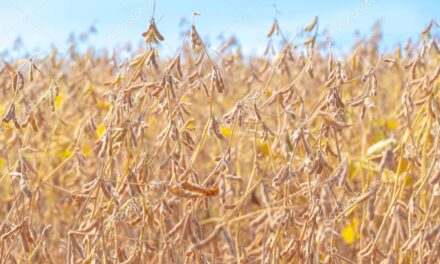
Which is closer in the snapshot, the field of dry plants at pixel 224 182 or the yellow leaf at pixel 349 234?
the field of dry plants at pixel 224 182

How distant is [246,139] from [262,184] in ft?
4.96

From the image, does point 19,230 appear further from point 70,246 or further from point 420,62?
point 420,62

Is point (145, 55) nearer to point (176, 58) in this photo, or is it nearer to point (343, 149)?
point (176, 58)

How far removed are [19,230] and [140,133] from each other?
0.35m

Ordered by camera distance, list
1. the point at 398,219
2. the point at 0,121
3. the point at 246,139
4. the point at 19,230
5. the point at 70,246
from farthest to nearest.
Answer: the point at 246,139
the point at 0,121
the point at 19,230
the point at 70,246
the point at 398,219

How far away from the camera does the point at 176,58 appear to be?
1.46 metres

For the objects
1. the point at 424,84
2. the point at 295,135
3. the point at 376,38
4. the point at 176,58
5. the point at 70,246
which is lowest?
the point at 70,246

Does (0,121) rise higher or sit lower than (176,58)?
lower

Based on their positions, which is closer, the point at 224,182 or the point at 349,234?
the point at 224,182

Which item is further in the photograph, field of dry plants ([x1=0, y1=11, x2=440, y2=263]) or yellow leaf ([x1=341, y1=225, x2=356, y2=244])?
yellow leaf ([x1=341, y1=225, x2=356, y2=244])

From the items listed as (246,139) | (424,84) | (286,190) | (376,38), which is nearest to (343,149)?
(246,139)

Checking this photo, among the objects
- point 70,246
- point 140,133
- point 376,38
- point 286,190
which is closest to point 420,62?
point 286,190

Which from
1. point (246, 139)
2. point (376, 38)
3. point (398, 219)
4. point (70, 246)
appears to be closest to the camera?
point (398, 219)

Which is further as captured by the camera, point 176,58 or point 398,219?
point 176,58
